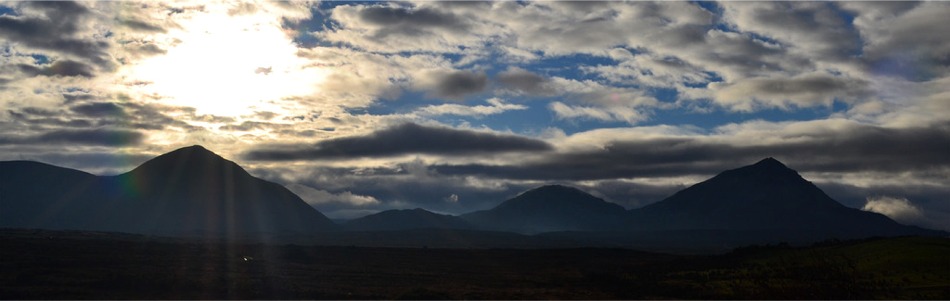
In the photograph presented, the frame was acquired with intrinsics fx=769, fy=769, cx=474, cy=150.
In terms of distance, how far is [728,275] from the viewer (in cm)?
8850

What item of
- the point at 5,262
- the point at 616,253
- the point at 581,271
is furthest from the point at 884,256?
the point at 5,262

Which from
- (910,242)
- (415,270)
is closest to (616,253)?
(415,270)

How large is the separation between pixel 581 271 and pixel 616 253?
163ft

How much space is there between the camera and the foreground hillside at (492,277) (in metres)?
75.8

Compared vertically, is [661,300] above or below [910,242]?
below

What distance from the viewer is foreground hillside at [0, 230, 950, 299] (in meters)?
75.8

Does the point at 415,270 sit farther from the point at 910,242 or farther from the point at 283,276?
the point at 910,242

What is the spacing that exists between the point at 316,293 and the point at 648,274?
43886 mm

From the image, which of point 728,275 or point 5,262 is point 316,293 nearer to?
point 728,275

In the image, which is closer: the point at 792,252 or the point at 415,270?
the point at 792,252

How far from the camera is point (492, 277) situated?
108875mm

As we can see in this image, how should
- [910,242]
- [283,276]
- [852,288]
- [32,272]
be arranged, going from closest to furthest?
1. [852,288]
2. [910,242]
3. [32,272]
4. [283,276]

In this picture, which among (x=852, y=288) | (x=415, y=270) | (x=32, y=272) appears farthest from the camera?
(x=415, y=270)

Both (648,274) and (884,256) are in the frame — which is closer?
(884,256)
